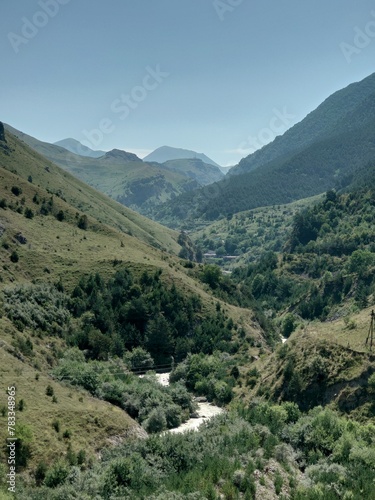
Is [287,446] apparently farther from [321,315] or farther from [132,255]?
[321,315]

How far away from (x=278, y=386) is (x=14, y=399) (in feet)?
114

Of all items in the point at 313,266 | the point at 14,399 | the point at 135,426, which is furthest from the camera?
the point at 313,266

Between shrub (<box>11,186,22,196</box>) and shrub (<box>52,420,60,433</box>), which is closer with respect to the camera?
shrub (<box>52,420,60,433</box>)

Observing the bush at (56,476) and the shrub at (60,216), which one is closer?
the bush at (56,476)

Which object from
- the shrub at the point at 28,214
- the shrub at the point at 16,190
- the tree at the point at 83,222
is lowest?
the tree at the point at 83,222

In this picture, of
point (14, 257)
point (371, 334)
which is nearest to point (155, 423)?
point (371, 334)

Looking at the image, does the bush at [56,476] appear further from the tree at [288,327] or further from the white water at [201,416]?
the tree at [288,327]

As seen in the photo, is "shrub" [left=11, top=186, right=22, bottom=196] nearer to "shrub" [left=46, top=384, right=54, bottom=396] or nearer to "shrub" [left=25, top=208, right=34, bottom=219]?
"shrub" [left=25, top=208, right=34, bottom=219]

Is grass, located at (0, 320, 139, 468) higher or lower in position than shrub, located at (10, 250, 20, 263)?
lower

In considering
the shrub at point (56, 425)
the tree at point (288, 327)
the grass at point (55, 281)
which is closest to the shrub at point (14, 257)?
the grass at point (55, 281)

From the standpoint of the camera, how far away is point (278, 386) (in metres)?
64.5

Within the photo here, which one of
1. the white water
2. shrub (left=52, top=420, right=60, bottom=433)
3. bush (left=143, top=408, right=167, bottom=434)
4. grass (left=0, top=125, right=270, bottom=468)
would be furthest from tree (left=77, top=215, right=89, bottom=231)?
shrub (left=52, top=420, right=60, bottom=433)

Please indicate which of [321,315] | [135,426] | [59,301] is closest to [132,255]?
[59,301]

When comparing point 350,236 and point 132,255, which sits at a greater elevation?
point 132,255
